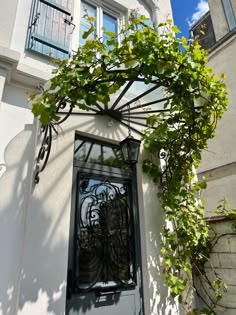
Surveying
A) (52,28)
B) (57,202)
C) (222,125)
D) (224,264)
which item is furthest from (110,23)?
(222,125)

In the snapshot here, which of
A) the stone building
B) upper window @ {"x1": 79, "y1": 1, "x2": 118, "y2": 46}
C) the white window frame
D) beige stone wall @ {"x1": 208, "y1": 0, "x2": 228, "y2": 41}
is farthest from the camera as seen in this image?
beige stone wall @ {"x1": 208, "y1": 0, "x2": 228, "y2": 41}

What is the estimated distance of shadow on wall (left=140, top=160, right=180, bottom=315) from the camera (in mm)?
2719

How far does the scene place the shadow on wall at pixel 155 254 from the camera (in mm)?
2719

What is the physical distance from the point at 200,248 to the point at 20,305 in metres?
2.25

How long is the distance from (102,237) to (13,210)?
1.06 metres

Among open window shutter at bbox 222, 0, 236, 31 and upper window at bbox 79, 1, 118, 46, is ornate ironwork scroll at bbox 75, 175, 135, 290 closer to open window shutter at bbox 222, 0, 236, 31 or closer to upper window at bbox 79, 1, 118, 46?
upper window at bbox 79, 1, 118, 46

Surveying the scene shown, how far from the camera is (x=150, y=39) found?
2.08m

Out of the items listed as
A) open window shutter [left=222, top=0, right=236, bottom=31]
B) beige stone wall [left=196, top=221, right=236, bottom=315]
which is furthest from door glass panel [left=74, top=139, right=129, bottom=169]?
open window shutter [left=222, top=0, right=236, bottom=31]

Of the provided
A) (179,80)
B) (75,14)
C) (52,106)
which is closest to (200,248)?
(179,80)

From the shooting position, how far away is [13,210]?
2240mm

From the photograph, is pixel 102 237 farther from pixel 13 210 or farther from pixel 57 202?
pixel 13 210

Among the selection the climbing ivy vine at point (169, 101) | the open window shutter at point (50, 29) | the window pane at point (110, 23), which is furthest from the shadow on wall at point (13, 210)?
the window pane at point (110, 23)

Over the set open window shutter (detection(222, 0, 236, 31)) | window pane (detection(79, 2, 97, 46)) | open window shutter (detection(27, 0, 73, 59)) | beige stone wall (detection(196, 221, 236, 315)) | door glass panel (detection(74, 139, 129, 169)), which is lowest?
beige stone wall (detection(196, 221, 236, 315))

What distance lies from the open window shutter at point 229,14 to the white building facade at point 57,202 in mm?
6959
